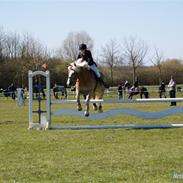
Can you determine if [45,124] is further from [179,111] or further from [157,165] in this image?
[157,165]

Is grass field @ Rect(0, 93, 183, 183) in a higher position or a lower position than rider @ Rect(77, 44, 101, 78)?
lower

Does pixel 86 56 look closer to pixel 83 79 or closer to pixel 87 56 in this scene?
pixel 87 56

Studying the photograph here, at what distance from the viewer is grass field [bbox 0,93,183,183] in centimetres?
661

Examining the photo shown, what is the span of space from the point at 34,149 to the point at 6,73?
177 feet

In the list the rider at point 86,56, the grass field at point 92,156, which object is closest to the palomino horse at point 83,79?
the rider at point 86,56

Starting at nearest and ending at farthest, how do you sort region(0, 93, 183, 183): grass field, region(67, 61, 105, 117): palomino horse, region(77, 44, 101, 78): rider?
region(0, 93, 183, 183): grass field → region(67, 61, 105, 117): palomino horse → region(77, 44, 101, 78): rider

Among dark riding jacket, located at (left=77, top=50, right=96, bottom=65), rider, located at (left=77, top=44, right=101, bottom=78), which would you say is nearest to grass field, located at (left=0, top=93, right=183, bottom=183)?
rider, located at (left=77, top=44, right=101, bottom=78)

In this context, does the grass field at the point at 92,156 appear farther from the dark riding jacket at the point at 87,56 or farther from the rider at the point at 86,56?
the dark riding jacket at the point at 87,56

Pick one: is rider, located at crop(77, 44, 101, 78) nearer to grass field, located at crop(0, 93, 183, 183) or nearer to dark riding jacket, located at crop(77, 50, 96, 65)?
dark riding jacket, located at crop(77, 50, 96, 65)

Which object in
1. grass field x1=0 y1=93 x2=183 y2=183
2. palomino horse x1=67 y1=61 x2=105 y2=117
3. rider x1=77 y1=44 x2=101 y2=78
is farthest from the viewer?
rider x1=77 y1=44 x2=101 y2=78

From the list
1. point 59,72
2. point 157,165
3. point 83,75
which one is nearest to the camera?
point 157,165

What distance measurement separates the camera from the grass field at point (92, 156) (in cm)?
661

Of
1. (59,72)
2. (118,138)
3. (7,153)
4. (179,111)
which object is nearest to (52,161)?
(7,153)

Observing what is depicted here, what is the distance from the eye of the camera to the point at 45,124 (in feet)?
43.6
